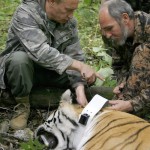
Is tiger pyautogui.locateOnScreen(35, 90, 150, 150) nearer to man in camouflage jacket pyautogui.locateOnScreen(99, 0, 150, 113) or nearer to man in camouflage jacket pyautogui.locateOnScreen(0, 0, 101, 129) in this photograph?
man in camouflage jacket pyautogui.locateOnScreen(0, 0, 101, 129)

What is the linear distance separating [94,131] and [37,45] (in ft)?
3.22

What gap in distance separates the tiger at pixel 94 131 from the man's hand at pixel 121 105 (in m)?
0.18

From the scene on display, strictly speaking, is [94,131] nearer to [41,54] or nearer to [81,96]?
[81,96]

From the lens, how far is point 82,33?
6.36 meters

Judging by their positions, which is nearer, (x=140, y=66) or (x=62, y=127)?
(x=62, y=127)

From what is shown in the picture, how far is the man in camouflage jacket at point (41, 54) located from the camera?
11.8 feet

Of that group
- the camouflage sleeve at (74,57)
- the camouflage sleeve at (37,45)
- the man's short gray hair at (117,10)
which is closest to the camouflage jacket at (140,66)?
the man's short gray hair at (117,10)

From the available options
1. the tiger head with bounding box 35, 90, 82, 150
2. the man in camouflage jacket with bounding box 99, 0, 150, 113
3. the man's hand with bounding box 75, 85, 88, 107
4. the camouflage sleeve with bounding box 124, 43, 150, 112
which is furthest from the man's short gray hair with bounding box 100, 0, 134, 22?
the tiger head with bounding box 35, 90, 82, 150

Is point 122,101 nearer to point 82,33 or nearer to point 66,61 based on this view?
point 66,61

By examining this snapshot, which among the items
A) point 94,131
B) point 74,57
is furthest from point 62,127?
point 74,57

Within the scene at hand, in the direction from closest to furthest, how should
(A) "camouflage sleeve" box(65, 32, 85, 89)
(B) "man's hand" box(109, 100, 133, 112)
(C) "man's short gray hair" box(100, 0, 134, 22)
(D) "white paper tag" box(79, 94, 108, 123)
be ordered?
1. (D) "white paper tag" box(79, 94, 108, 123)
2. (B) "man's hand" box(109, 100, 133, 112)
3. (C) "man's short gray hair" box(100, 0, 134, 22)
4. (A) "camouflage sleeve" box(65, 32, 85, 89)

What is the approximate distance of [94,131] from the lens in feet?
9.81

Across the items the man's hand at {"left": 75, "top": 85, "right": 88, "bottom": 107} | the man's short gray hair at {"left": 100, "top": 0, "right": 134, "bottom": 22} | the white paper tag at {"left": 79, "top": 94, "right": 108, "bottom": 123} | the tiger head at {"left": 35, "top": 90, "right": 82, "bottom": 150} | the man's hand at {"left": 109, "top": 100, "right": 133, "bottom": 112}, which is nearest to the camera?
the white paper tag at {"left": 79, "top": 94, "right": 108, "bottom": 123}

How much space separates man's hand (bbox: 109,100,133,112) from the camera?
332 cm
